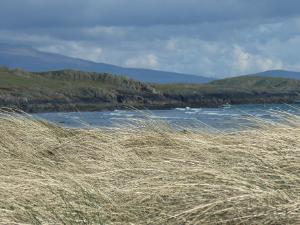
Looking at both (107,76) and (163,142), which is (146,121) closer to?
(163,142)

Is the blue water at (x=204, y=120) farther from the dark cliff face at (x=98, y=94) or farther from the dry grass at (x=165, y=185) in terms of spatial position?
the dark cliff face at (x=98, y=94)

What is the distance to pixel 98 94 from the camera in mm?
108812

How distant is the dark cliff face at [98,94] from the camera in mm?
96562

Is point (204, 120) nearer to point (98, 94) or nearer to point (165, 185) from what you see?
point (165, 185)

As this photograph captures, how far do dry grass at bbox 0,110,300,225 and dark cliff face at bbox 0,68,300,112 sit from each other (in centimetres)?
7624

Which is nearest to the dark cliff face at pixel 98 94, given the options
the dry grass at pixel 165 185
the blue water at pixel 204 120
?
the blue water at pixel 204 120

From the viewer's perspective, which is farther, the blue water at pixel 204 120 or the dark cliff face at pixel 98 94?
the dark cliff face at pixel 98 94

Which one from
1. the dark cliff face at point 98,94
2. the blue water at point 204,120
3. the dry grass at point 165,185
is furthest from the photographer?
the dark cliff face at point 98,94

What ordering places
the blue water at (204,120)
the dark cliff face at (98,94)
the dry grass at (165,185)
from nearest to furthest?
1. the dry grass at (165,185)
2. the blue water at (204,120)
3. the dark cliff face at (98,94)

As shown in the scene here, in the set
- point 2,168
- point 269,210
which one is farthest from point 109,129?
point 269,210

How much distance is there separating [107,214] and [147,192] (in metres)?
0.43

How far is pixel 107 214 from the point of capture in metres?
5.08

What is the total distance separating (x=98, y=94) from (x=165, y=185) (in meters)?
104

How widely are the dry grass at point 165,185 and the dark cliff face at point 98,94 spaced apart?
76.2 meters
